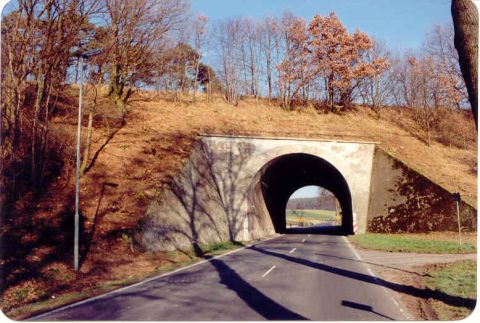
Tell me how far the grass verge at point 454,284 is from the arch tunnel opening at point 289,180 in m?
18.4

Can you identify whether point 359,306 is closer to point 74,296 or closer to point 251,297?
point 251,297

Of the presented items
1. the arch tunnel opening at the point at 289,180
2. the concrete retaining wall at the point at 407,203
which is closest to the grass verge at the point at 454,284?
the concrete retaining wall at the point at 407,203

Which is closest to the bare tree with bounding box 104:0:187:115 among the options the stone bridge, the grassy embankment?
the stone bridge

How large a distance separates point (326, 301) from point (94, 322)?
4.60 metres

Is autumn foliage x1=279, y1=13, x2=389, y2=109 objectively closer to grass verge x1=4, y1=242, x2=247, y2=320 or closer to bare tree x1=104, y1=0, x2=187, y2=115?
bare tree x1=104, y1=0, x2=187, y2=115

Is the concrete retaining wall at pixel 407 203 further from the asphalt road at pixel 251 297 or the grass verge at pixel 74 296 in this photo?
the grass verge at pixel 74 296

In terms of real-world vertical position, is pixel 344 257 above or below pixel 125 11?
below

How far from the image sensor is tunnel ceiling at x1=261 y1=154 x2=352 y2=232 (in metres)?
31.7

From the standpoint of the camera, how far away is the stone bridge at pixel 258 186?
2189 cm

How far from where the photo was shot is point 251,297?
835 cm

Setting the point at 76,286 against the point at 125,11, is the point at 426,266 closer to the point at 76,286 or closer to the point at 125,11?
the point at 76,286

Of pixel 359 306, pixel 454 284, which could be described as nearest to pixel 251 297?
pixel 359 306

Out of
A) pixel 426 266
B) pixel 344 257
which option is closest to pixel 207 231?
pixel 344 257

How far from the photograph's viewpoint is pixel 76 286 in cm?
1147
